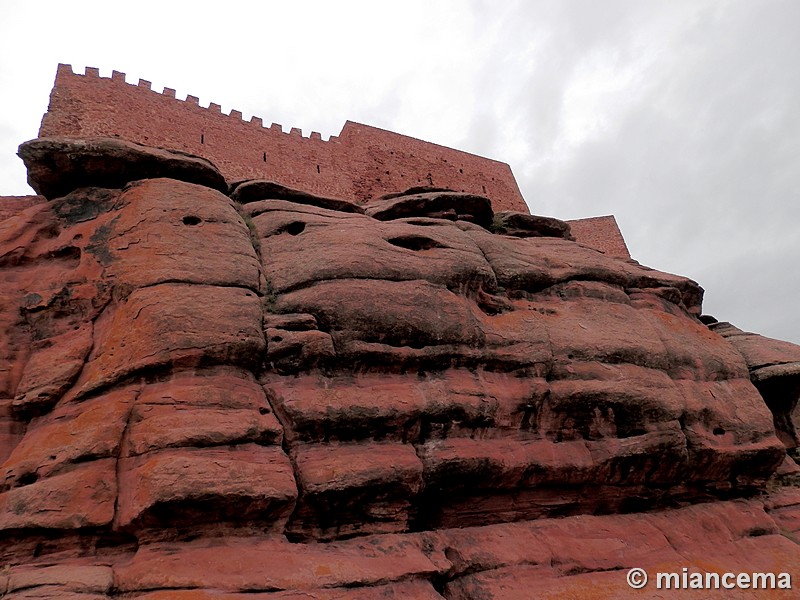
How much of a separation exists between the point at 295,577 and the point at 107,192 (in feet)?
20.5

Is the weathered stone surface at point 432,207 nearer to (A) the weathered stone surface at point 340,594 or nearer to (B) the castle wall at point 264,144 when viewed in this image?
(B) the castle wall at point 264,144

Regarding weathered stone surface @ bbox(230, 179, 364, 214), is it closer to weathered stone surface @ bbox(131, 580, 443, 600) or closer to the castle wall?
the castle wall

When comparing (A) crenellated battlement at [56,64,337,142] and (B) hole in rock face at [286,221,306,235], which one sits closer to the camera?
(B) hole in rock face at [286,221,306,235]

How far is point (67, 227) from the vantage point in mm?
7039

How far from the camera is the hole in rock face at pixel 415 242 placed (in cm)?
782

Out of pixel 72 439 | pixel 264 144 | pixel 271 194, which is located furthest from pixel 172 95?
pixel 72 439

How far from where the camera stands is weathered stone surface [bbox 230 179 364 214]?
8828 mm

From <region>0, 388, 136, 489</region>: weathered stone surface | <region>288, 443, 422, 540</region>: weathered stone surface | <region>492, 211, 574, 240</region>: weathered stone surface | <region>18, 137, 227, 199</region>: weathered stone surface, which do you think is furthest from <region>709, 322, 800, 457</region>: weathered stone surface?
<region>18, 137, 227, 199</region>: weathered stone surface

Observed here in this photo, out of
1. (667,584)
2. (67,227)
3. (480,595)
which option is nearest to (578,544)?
(667,584)

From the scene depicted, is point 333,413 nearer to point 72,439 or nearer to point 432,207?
point 72,439

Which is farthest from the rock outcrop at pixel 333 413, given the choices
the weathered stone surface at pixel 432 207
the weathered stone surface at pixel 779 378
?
the weathered stone surface at pixel 432 207

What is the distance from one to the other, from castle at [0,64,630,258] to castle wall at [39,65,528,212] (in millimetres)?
30

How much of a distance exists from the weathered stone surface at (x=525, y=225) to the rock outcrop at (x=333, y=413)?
1989 millimetres

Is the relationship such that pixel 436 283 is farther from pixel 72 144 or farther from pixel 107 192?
pixel 72 144
